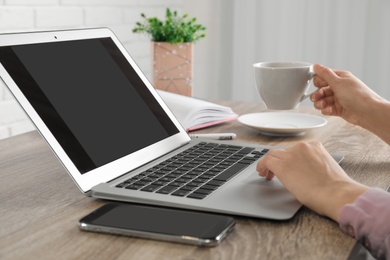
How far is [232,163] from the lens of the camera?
921 millimetres

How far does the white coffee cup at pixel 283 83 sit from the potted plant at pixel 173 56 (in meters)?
0.46

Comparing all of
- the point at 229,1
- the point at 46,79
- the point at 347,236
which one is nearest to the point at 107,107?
the point at 46,79

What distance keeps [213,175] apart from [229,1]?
7.45ft

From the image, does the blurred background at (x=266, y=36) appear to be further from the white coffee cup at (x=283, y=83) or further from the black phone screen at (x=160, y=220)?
the black phone screen at (x=160, y=220)

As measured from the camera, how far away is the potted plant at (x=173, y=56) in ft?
5.21

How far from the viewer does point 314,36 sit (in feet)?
9.46

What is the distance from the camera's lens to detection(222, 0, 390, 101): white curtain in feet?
9.15

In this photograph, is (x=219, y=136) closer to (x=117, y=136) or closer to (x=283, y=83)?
(x=283, y=83)

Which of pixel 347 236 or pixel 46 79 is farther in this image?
pixel 46 79

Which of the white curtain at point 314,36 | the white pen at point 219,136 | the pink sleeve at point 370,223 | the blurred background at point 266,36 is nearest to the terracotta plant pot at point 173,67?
the white pen at point 219,136

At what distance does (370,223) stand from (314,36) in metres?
2.33

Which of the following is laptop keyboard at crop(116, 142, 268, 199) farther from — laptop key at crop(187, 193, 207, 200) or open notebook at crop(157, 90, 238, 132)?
open notebook at crop(157, 90, 238, 132)

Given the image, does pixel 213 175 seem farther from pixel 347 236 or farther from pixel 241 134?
pixel 241 134

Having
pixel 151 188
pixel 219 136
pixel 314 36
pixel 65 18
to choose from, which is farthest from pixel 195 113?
pixel 314 36
